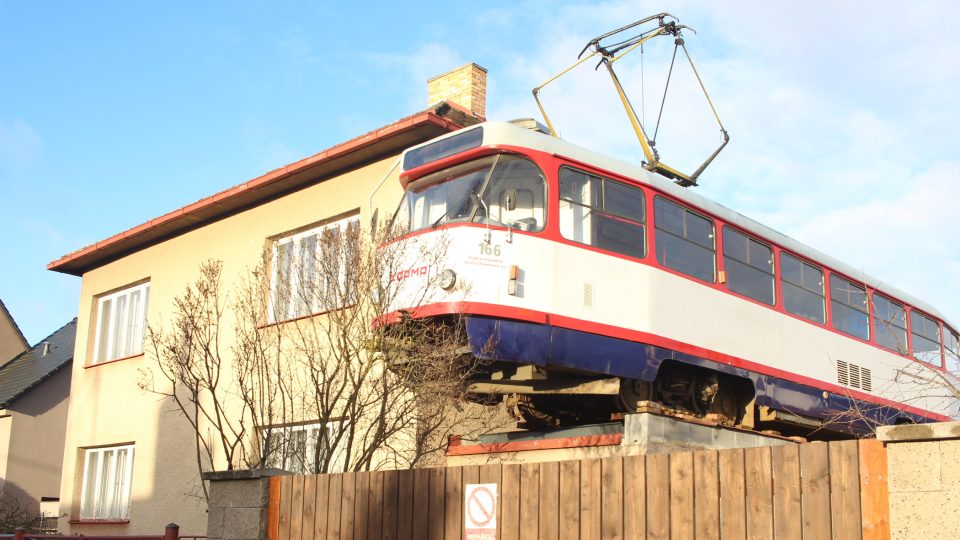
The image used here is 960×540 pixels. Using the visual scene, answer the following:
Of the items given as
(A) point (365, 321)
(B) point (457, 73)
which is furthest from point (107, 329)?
(A) point (365, 321)

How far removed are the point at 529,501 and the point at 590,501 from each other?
0.45 meters

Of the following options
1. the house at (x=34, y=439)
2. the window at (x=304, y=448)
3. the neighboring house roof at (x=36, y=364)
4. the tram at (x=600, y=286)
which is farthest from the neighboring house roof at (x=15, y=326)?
the tram at (x=600, y=286)

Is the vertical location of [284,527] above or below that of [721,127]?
below

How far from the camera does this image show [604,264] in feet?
34.7

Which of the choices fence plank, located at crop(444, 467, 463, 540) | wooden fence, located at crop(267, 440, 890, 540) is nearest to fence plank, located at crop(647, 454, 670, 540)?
wooden fence, located at crop(267, 440, 890, 540)

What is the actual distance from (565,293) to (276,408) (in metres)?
4.48

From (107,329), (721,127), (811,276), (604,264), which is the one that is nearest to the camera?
(604,264)

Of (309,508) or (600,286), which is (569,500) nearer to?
(309,508)

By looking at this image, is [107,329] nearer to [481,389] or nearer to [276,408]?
[276,408]

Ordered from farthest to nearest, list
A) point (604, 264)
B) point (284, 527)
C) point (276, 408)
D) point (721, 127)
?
point (721, 127) → point (276, 408) → point (604, 264) → point (284, 527)

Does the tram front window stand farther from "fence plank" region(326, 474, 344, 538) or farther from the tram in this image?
"fence plank" region(326, 474, 344, 538)

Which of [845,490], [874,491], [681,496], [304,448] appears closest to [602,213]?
[304,448]

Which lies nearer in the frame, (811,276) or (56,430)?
(811,276)

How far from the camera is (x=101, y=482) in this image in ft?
59.7
